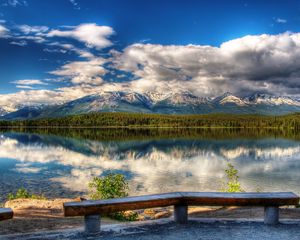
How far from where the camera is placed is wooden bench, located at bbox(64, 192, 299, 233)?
9.02 meters

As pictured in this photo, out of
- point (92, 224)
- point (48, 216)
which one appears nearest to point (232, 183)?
point (48, 216)

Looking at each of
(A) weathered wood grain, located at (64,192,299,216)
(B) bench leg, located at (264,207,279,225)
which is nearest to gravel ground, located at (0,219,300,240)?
(B) bench leg, located at (264,207,279,225)

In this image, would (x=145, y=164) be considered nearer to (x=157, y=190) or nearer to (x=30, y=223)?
(x=157, y=190)

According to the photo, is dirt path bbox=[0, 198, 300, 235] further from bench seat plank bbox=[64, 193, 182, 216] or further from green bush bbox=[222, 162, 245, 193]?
green bush bbox=[222, 162, 245, 193]

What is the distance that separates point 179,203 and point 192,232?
87 centimetres

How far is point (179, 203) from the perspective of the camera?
972 centimetres

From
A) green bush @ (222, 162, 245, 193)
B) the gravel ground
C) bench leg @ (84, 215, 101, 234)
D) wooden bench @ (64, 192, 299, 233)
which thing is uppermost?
wooden bench @ (64, 192, 299, 233)

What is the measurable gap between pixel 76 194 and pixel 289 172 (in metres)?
27.8

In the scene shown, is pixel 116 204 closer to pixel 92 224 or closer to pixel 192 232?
pixel 92 224

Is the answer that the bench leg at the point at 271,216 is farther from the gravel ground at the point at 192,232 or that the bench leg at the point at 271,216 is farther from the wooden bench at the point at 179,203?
the gravel ground at the point at 192,232

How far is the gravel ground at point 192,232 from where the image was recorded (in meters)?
8.88

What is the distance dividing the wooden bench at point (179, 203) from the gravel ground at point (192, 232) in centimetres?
32

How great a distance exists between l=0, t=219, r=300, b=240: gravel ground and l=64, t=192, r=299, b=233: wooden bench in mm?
325

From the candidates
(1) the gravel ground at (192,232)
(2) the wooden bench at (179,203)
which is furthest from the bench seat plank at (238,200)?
(1) the gravel ground at (192,232)
